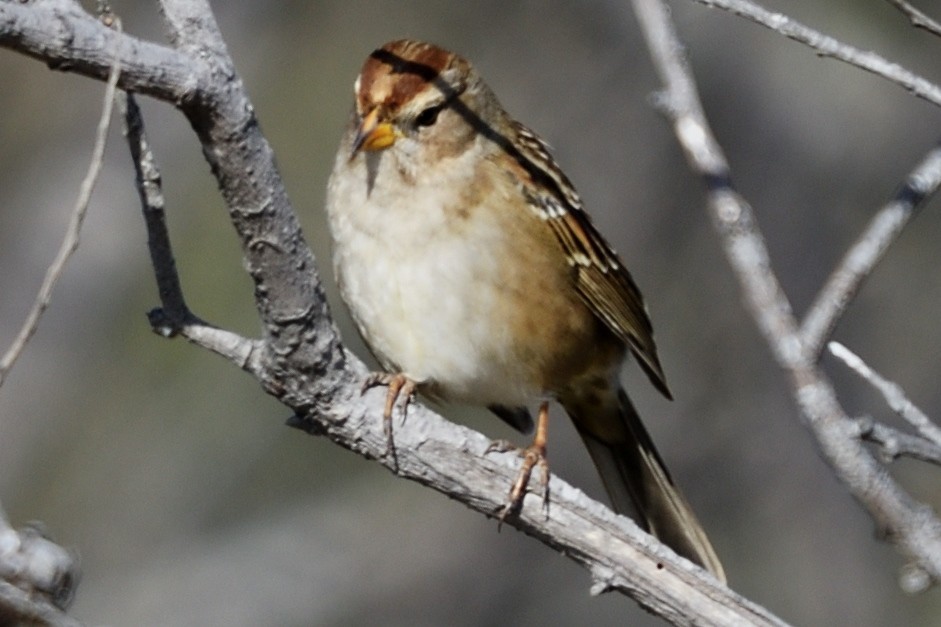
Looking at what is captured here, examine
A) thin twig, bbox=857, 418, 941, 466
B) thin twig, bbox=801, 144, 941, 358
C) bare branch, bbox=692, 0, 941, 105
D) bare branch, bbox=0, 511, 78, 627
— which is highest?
bare branch, bbox=692, 0, 941, 105

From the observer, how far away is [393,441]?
3814 millimetres

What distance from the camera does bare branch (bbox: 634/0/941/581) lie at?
9.08 ft

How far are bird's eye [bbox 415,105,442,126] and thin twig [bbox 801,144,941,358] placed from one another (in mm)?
1678

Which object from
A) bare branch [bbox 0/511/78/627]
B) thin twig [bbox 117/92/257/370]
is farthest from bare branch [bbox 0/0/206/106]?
bare branch [bbox 0/511/78/627]

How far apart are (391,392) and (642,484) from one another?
134 centimetres

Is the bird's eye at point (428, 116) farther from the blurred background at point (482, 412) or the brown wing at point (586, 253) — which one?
the blurred background at point (482, 412)

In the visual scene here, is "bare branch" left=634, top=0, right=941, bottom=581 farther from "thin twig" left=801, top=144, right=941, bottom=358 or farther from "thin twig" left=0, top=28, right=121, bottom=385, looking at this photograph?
"thin twig" left=0, top=28, right=121, bottom=385

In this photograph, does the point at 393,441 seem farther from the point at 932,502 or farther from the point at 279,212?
the point at 932,502

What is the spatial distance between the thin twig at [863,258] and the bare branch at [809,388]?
0.13 feet

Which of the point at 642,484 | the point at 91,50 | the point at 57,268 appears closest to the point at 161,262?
the point at 91,50

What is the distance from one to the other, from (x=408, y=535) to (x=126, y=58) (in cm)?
519

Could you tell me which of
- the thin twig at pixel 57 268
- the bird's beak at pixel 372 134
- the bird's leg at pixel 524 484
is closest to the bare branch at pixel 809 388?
the thin twig at pixel 57 268

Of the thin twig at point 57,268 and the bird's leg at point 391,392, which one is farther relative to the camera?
the bird's leg at point 391,392

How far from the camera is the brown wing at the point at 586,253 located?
4777 mm
